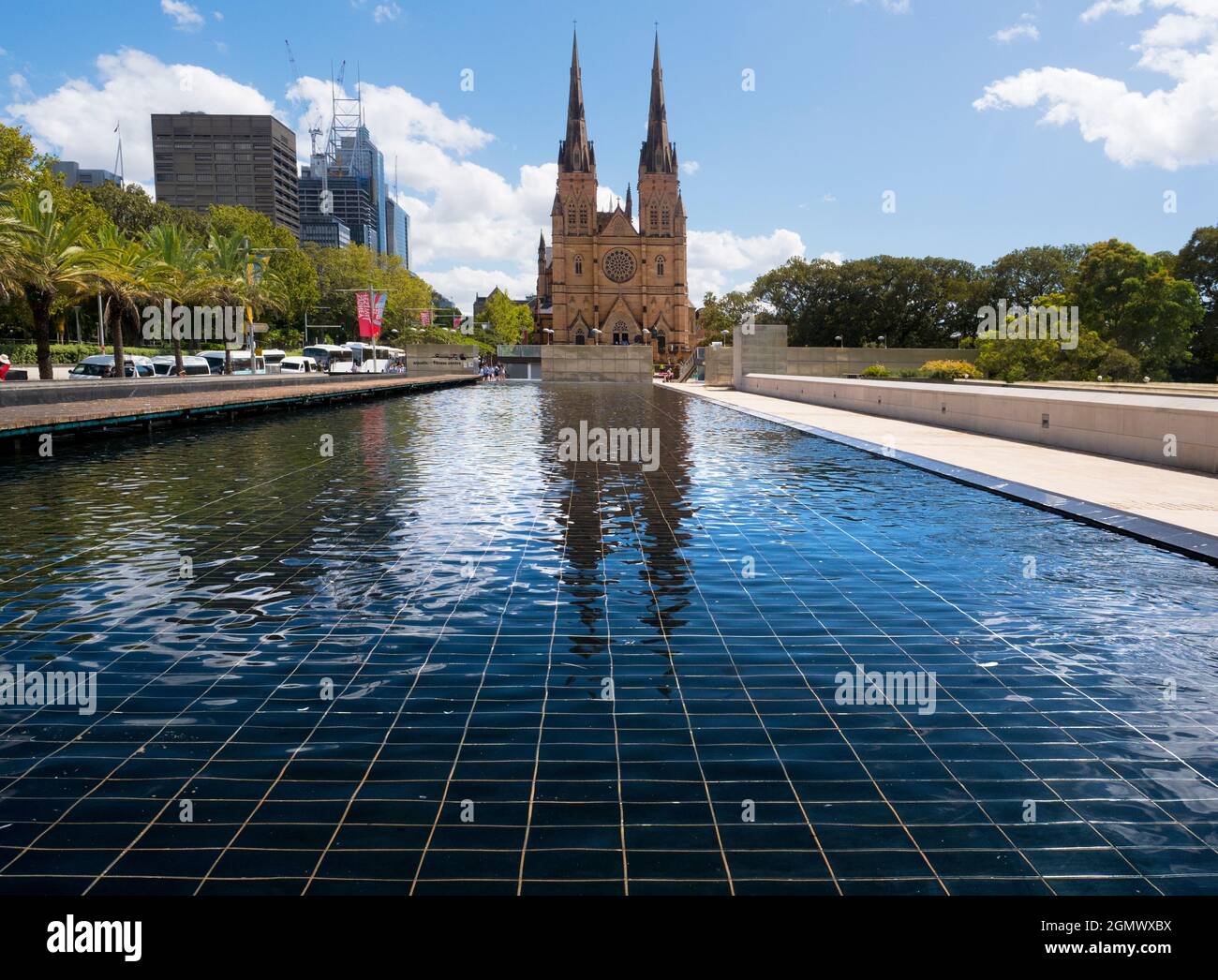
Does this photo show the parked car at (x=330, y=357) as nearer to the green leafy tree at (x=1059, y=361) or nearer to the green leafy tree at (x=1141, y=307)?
the green leafy tree at (x=1059, y=361)

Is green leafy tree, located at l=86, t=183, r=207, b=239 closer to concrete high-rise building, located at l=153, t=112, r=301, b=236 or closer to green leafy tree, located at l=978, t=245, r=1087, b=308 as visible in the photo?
green leafy tree, located at l=978, t=245, r=1087, b=308

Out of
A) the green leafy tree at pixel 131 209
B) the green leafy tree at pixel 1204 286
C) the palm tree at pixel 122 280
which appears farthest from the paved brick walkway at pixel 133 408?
the green leafy tree at pixel 1204 286

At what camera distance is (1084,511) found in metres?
9.73

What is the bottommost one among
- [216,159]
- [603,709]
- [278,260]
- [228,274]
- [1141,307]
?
[603,709]

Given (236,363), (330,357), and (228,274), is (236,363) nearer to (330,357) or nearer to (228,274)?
(228,274)

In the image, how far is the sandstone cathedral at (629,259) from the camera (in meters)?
133

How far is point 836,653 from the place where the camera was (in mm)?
5438

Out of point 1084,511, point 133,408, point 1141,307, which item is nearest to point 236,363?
point 133,408

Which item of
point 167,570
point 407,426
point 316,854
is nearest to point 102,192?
point 407,426

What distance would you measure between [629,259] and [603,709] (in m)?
136

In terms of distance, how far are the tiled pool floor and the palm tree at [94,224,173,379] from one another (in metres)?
30.8

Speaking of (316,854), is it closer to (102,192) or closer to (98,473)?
(98,473)

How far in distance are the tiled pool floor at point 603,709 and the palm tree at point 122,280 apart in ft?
101

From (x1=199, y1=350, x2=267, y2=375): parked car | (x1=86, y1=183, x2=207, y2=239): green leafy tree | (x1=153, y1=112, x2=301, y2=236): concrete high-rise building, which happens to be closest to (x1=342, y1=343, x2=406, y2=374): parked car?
(x1=199, y1=350, x2=267, y2=375): parked car
